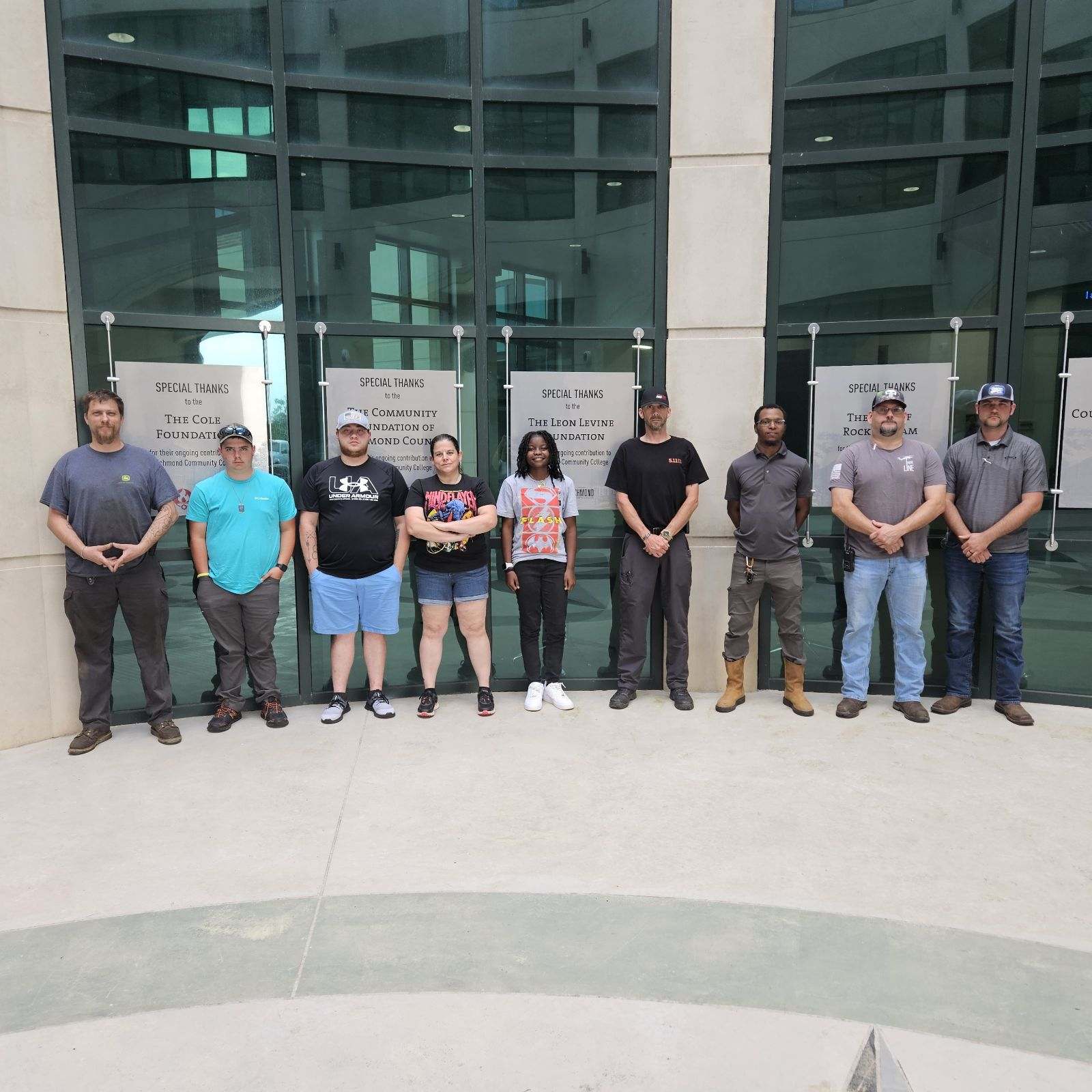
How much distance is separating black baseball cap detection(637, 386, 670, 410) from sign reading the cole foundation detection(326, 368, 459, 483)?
51.7 inches

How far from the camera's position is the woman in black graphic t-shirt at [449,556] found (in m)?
5.48

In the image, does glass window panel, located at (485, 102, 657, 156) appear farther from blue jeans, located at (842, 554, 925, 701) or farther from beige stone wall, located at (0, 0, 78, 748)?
blue jeans, located at (842, 554, 925, 701)

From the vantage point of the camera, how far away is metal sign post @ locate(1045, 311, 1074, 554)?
5.61 meters

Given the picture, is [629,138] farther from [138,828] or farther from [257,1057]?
[257,1057]

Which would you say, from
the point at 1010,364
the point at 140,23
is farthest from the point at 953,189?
the point at 140,23

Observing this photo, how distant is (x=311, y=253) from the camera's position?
18.5 ft

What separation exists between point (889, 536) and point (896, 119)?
2.85m

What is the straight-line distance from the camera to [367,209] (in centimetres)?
569

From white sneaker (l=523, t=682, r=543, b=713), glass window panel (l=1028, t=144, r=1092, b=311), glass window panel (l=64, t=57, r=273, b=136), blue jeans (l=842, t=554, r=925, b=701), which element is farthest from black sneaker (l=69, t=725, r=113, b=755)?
glass window panel (l=1028, t=144, r=1092, b=311)

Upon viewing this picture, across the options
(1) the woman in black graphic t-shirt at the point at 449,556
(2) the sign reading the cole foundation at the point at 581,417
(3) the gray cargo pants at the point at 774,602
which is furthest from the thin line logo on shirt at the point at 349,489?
(3) the gray cargo pants at the point at 774,602

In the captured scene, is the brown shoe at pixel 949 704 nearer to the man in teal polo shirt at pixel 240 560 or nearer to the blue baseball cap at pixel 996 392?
the blue baseball cap at pixel 996 392

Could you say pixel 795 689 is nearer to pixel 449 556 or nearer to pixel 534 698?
pixel 534 698

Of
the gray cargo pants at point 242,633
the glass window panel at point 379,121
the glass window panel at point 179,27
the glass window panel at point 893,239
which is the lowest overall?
the gray cargo pants at point 242,633

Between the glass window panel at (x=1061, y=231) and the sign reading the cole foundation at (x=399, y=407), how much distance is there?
4004 mm
